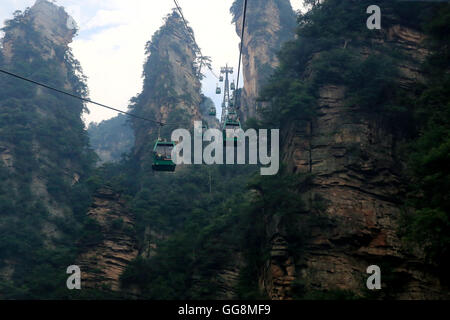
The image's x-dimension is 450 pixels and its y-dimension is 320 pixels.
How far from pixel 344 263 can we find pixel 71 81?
162 feet

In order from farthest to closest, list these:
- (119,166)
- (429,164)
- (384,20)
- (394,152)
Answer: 1. (119,166)
2. (384,20)
3. (394,152)
4. (429,164)

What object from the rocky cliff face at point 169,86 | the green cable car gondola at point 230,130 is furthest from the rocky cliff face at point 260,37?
the green cable car gondola at point 230,130

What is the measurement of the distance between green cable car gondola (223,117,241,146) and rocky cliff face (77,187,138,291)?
14315 mm

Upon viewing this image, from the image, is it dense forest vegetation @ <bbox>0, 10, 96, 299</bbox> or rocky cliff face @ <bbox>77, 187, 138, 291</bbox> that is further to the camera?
dense forest vegetation @ <bbox>0, 10, 96, 299</bbox>

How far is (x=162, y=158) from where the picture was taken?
59.3ft

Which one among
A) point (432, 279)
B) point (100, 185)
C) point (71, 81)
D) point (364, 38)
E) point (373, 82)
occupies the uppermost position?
point (71, 81)

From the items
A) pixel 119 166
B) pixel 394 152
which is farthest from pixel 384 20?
pixel 119 166

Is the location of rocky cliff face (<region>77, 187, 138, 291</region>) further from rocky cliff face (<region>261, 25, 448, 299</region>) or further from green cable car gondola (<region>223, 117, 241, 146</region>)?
green cable car gondola (<region>223, 117, 241, 146</region>)

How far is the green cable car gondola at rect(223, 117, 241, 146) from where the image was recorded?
1887cm

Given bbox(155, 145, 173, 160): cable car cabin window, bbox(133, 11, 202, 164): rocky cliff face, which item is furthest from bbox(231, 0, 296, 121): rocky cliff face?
bbox(155, 145, 173, 160): cable car cabin window

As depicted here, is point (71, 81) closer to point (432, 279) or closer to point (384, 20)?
point (384, 20)

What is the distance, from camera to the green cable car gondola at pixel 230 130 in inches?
743

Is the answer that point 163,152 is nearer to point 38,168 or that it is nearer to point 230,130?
point 230,130

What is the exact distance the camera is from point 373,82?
2297 centimetres
